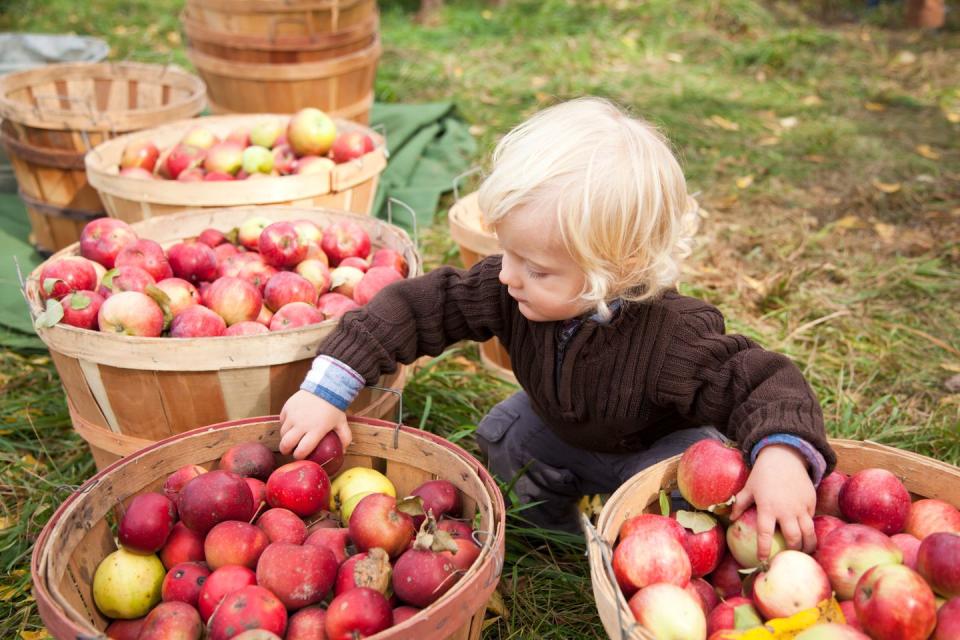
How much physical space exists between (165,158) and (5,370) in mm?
1197

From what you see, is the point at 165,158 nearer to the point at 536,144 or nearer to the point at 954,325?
the point at 536,144

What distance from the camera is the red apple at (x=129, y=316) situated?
2.58 m

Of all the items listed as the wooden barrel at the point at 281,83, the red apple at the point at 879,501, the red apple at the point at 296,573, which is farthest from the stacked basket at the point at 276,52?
the red apple at the point at 879,501

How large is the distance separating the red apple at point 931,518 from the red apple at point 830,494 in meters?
0.16

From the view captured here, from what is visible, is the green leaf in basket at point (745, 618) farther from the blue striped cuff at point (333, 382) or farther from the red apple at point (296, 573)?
the blue striped cuff at point (333, 382)

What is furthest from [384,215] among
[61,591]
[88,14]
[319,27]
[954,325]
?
[88,14]

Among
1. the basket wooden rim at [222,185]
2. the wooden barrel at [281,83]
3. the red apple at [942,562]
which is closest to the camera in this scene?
the red apple at [942,562]

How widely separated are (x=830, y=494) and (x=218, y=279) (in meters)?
1.98

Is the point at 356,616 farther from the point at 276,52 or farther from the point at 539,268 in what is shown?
the point at 276,52

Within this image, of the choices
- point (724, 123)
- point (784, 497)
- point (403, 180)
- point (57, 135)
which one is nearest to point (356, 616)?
point (784, 497)

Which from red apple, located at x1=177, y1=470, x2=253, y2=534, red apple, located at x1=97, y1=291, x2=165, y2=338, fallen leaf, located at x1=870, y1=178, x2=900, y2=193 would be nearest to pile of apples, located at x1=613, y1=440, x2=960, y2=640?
red apple, located at x1=177, y1=470, x2=253, y2=534

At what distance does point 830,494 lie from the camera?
7.09 feet

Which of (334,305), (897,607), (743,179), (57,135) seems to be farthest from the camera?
(743,179)

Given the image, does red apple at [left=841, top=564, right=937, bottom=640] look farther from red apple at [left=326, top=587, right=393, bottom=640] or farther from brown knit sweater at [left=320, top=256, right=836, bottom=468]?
red apple at [left=326, top=587, right=393, bottom=640]
